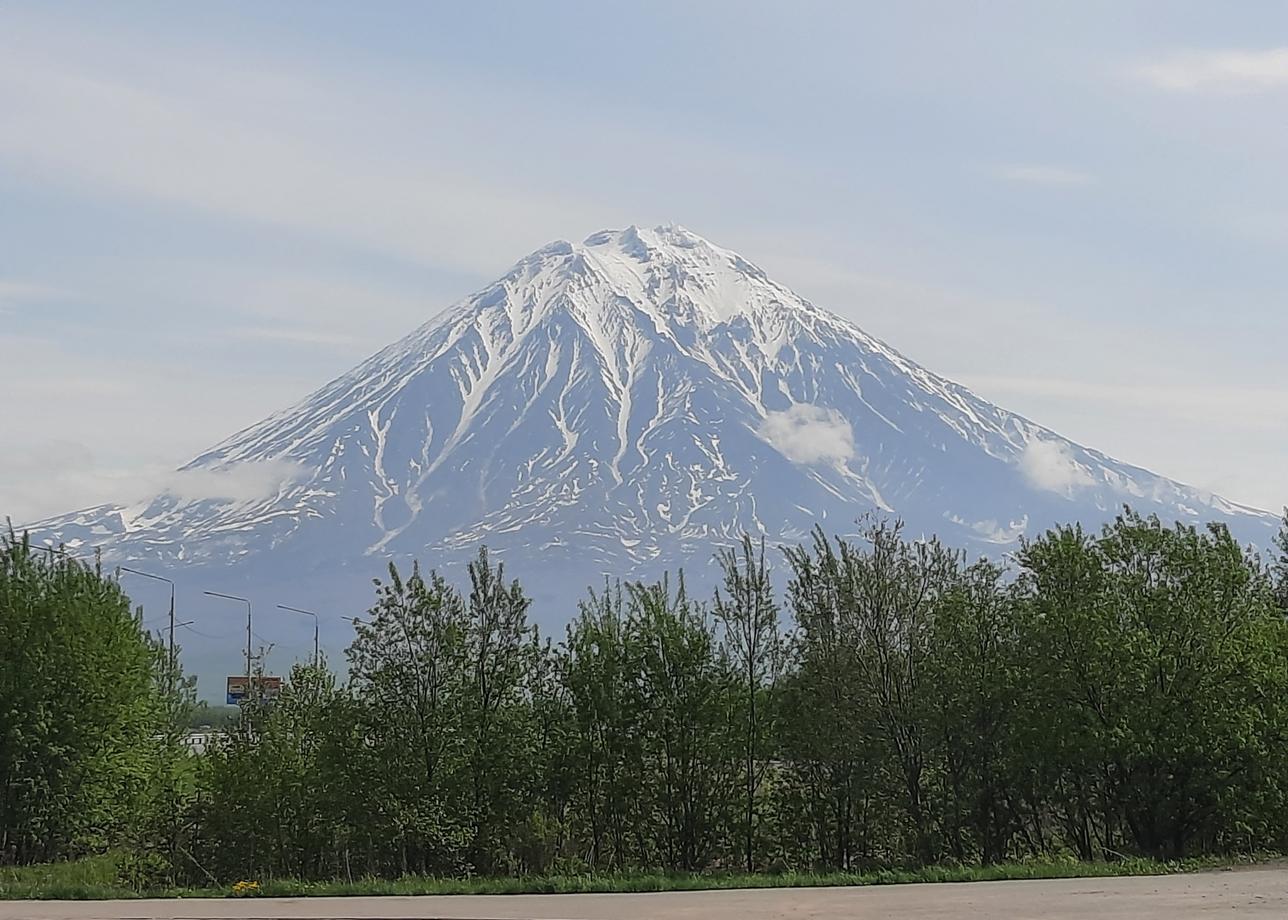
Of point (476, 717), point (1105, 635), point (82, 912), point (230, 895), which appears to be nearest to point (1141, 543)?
point (1105, 635)

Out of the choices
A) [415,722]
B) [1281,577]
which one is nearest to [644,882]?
[415,722]

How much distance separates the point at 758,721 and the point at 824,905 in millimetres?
7846

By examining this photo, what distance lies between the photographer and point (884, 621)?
24531 millimetres

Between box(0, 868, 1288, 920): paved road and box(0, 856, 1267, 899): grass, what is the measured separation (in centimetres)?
52

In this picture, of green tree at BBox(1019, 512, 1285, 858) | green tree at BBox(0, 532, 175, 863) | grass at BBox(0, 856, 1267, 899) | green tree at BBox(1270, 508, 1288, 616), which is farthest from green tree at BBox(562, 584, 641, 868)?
green tree at BBox(1270, 508, 1288, 616)

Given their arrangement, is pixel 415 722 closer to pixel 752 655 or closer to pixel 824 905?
pixel 752 655

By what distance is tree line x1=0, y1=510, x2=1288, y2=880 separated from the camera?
74.6 ft

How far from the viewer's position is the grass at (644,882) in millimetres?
19109

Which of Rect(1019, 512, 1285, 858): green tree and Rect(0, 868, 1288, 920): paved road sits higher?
Rect(1019, 512, 1285, 858): green tree

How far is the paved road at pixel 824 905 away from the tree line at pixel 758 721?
4.33 m

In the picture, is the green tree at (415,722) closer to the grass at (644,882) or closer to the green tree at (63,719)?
the grass at (644,882)

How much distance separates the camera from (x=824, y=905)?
16875 millimetres

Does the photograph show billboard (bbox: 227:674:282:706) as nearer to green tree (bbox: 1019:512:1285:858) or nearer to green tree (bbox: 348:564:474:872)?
green tree (bbox: 348:564:474:872)

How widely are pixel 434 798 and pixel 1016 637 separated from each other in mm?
9637
